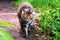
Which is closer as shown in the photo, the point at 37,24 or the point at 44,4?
the point at 37,24

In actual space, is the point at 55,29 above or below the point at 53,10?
below

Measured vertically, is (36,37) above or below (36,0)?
below

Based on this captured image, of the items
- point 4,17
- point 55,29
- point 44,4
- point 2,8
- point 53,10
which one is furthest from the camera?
point 2,8

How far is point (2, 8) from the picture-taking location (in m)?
7.41

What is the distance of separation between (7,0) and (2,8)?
928mm

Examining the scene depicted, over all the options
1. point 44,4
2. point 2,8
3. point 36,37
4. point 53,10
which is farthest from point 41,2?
point 36,37

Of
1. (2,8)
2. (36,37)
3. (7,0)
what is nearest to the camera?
(36,37)

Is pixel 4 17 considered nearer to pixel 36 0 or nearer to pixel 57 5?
pixel 57 5

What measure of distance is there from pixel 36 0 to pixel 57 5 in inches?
93.1

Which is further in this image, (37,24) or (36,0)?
(36,0)

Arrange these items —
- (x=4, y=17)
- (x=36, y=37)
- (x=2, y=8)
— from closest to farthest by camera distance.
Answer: (x=36, y=37), (x=4, y=17), (x=2, y=8)

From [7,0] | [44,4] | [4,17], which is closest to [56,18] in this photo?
[4,17]

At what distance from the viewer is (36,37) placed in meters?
4.45

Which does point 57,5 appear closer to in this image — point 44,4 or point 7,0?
point 44,4
